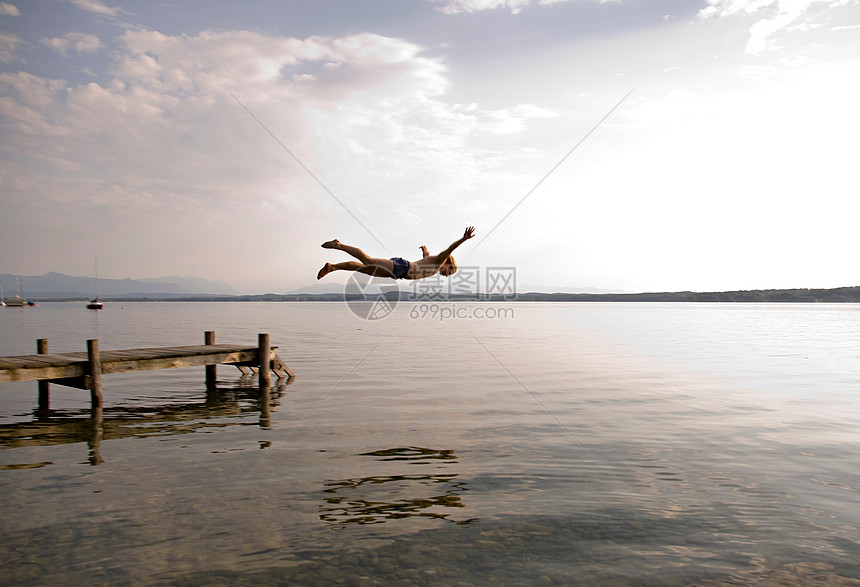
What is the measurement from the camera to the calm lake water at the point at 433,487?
6930mm

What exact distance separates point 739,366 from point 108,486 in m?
26.7

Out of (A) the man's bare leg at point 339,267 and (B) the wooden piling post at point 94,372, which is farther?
(B) the wooden piling post at point 94,372

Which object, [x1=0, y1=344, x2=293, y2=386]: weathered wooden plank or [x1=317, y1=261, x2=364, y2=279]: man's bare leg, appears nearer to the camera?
[x1=317, y1=261, x2=364, y2=279]: man's bare leg

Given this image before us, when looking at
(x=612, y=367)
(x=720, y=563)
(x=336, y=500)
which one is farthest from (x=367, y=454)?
(x=612, y=367)

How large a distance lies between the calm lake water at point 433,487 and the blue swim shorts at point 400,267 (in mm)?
3745

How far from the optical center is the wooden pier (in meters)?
14.9

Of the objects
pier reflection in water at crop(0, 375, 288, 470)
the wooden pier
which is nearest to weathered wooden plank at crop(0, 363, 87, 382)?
the wooden pier

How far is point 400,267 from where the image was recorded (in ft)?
44.2

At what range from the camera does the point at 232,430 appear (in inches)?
546

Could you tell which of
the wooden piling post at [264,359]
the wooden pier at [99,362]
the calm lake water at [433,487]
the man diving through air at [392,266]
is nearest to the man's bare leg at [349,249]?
the man diving through air at [392,266]

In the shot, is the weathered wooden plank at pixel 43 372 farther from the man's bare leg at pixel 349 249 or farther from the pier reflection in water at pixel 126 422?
the man's bare leg at pixel 349 249

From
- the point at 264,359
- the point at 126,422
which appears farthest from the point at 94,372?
the point at 264,359

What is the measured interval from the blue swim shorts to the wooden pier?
26.0ft

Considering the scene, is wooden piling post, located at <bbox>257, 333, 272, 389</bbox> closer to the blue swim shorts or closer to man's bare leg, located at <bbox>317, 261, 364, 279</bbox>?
man's bare leg, located at <bbox>317, 261, 364, 279</bbox>
